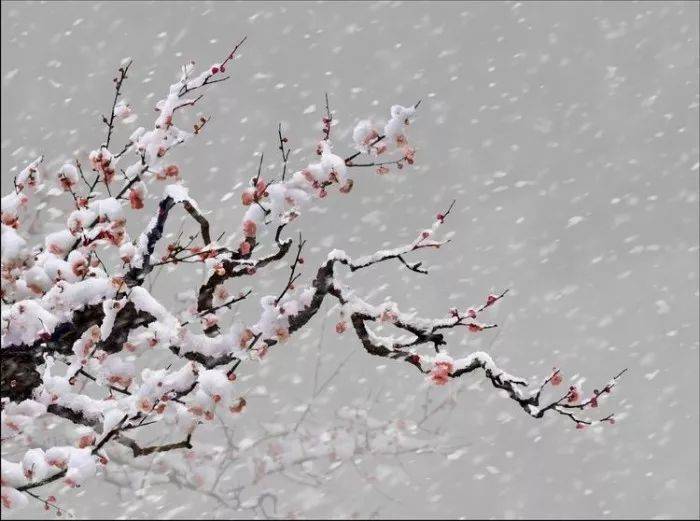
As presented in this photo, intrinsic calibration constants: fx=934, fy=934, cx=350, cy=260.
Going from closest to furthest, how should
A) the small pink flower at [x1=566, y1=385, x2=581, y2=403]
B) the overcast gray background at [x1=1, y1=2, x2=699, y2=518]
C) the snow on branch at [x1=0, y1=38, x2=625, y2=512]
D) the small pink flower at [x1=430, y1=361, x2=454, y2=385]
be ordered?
the snow on branch at [x1=0, y1=38, x2=625, y2=512]
the small pink flower at [x1=430, y1=361, x2=454, y2=385]
the small pink flower at [x1=566, y1=385, x2=581, y2=403]
the overcast gray background at [x1=1, y1=2, x2=699, y2=518]

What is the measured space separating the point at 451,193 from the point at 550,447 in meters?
26.6

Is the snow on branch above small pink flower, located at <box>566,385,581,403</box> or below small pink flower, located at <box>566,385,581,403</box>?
above

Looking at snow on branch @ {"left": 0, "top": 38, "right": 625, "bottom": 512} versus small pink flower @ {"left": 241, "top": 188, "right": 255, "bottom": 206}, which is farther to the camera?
small pink flower @ {"left": 241, "top": 188, "right": 255, "bottom": 206}

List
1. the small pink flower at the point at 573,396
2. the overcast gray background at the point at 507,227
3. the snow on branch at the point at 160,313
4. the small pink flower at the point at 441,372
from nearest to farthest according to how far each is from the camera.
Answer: the snow on branch at the point at 160,313
the small pink flower at the point at 441,372
the small pink flower at the point at 573,396
the overcast gray background at the point at 507,227

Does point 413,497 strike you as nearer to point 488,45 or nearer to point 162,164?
point 162,164

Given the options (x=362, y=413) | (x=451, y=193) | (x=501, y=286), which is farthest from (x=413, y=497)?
(x=362, y=413)

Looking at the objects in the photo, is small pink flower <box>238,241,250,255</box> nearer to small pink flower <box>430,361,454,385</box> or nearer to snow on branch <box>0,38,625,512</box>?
snow on branch <box>0,38,625,512</box>

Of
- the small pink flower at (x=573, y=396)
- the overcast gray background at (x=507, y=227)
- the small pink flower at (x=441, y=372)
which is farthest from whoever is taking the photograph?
the overcast gray background at (x=507, y=227)

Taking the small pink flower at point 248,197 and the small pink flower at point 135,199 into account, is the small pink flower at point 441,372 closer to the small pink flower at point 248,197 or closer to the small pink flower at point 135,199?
the small pink flower at point 248,197

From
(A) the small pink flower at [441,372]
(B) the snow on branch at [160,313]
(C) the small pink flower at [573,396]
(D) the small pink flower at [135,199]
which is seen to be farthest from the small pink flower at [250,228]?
(C) the small pink flower at [573,396]

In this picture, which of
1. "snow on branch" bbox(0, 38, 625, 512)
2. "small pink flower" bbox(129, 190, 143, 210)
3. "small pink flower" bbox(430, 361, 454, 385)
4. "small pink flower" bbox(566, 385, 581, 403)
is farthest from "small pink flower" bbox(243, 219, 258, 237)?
"small pink flower" bbox(566, 385, 581, 403)

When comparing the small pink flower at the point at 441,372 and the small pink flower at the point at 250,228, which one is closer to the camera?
the small pink flower at the point at 441,372

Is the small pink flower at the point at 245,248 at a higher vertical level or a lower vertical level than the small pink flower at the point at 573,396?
higher

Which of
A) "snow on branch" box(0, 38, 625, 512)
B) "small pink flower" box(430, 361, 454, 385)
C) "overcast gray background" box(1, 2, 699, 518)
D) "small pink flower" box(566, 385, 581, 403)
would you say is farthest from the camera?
"overcast gray background" box(1, 2, 699, 518)
